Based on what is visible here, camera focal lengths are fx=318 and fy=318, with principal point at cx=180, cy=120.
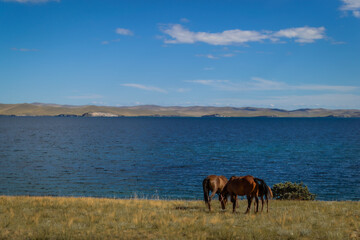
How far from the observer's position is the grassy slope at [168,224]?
10266mm

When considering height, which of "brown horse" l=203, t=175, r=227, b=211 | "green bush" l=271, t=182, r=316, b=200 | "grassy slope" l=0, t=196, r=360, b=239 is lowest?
"green bush" l=271, t=182, r=316, b=200

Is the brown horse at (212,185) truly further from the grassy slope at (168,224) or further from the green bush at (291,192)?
the green bush at (291,192)

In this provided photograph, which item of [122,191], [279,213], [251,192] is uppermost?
[251,192]

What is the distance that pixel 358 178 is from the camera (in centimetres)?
4025

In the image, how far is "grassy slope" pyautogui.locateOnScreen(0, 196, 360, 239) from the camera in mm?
10266

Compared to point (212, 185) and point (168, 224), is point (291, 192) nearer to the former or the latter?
point (212, 185)

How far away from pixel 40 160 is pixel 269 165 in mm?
38614

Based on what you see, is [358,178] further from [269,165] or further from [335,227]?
[335,227]

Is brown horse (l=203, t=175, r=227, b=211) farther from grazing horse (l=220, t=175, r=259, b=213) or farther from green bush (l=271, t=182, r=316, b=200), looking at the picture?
green bush (l=271, t=182, r=316, b=200)

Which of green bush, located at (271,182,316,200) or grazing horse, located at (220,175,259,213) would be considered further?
green bush, located at (271,182,316,200)

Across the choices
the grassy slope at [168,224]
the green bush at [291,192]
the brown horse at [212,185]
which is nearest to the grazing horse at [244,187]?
the grassy slope at [168,224]

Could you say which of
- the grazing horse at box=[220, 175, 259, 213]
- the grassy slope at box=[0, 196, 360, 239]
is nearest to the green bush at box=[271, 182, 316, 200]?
the grassy slope at box=[0, 196, 360, 239]

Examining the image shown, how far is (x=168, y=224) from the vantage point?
463 inches

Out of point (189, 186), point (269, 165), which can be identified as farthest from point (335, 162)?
point (189, 186)
